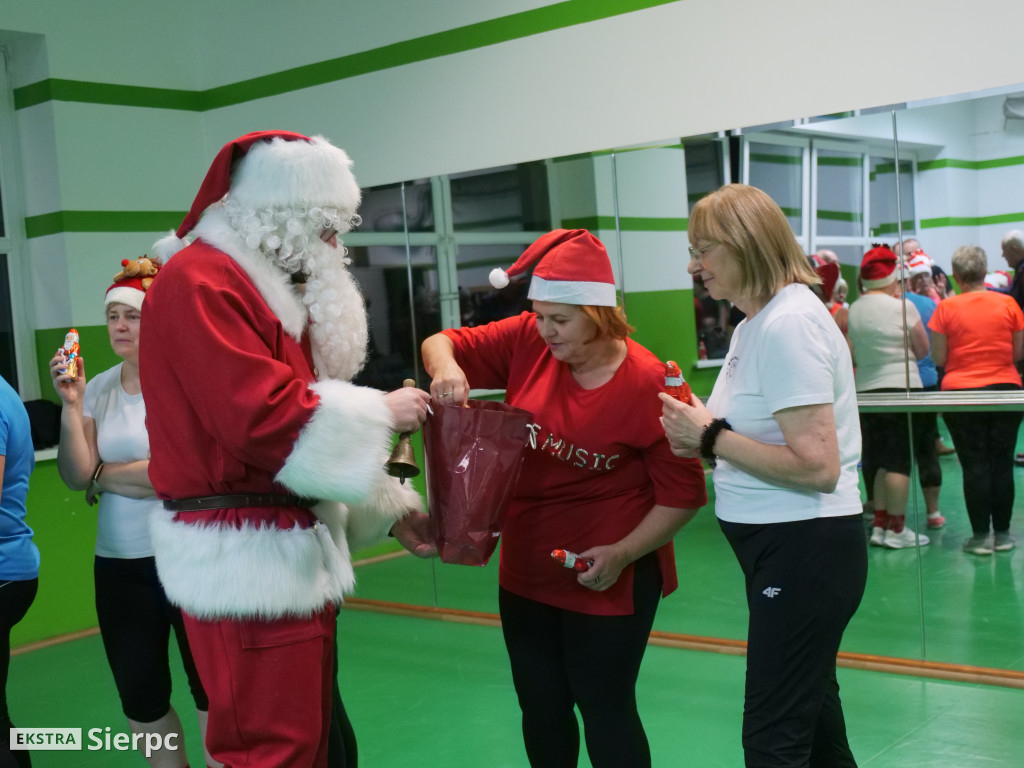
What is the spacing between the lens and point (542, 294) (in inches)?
93.6

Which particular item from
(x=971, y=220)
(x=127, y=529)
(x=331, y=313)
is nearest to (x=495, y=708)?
(x=127, y=529)

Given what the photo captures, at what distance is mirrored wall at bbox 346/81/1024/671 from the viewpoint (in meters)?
3.74

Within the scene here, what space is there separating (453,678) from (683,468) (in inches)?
87.6

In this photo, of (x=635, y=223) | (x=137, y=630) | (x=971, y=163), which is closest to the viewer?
(x=137, y=630)

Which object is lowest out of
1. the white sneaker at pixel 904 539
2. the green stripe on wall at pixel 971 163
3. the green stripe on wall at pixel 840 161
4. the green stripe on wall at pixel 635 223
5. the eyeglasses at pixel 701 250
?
the white sneaker at pixel 904 539

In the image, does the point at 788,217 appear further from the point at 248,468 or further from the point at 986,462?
the point at 248,468

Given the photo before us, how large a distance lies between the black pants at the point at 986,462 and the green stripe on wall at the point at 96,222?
4.13m

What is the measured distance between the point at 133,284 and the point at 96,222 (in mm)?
2913

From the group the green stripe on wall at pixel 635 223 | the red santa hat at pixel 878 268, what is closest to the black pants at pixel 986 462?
the red santa hat at pixel 878 268

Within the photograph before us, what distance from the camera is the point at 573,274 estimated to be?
237 centimetres

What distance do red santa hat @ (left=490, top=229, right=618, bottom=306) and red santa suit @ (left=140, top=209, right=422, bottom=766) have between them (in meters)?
0.50

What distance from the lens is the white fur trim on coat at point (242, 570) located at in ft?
6.54

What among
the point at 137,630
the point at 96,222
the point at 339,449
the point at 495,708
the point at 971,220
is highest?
the point at 96,222

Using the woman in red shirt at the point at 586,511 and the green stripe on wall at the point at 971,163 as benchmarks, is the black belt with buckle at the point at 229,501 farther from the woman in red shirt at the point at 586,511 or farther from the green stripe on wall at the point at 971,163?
the green stripe on wall at the point at 971,163
